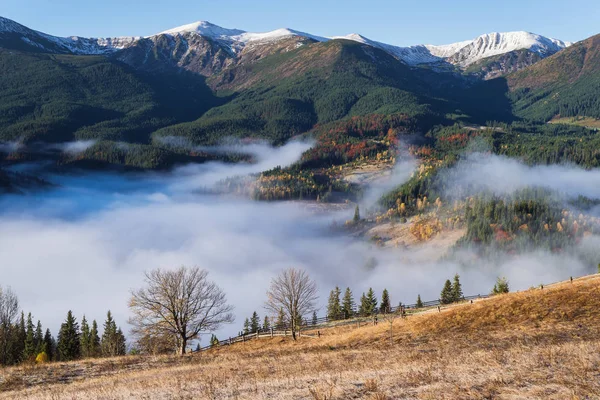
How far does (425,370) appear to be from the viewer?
22.0 meters

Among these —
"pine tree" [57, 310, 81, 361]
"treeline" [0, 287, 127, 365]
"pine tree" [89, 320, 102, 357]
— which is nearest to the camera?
"treeline" [0, 287, 127, 365]

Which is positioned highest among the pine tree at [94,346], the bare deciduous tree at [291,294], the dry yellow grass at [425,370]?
the bare deciduous tree at [291,294]

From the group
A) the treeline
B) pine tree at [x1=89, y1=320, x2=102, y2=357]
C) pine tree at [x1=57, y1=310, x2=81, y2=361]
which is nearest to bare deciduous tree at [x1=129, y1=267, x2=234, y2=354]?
the treeline

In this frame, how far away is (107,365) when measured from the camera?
41.2 meters

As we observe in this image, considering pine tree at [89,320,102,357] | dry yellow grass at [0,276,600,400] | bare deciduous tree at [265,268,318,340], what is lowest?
pine tree at [89,320,102,357]

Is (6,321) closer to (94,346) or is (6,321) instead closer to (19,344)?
(19,344)

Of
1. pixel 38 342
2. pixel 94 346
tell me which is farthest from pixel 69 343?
pixel 38 342

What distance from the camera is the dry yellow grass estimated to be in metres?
18.1

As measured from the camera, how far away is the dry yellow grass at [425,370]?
59.4ft

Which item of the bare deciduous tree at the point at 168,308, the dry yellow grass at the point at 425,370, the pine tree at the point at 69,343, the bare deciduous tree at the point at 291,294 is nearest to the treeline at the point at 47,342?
the pine tree at the point at 69,343

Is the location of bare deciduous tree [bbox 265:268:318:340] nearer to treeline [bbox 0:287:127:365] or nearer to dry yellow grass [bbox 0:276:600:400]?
dry yellow grass [bbox 0:276:600:400]

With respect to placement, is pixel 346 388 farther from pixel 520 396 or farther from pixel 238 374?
pixel 238 374

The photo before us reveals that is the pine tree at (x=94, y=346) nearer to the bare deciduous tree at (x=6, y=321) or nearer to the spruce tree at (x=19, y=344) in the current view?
the spruce tree at (x=19, y=344)

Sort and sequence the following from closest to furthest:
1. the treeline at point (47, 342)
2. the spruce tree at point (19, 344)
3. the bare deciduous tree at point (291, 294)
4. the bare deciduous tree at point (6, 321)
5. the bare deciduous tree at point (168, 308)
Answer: the bare deciduous tree at point (168, 308) < the bare deciduous tree at point (291, 294) < the bare deciduous tree at point (6, 321) < the treeline at point (47, 342) < the spruce tree at point (19, 344)
